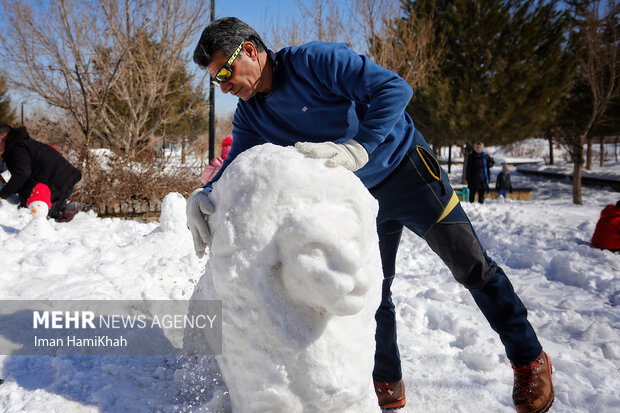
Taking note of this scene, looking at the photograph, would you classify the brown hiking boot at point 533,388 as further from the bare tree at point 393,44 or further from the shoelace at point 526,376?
the bare tree at point 393,44

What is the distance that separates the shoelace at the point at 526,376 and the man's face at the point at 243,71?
181 cm

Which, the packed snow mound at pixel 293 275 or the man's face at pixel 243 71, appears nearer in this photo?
the packed snow mound at pixel 293 275

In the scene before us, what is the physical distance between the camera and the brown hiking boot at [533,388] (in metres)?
1.86

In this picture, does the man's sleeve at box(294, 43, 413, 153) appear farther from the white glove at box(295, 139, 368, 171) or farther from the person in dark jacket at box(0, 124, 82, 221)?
the person in dark jacket at box(0, 124, 82, 221)

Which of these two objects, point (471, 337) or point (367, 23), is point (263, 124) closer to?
point (471, 337)

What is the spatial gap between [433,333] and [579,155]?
10656mm

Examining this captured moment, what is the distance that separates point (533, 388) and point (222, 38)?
2.08 m

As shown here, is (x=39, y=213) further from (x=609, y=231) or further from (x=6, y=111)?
(x=6, y=111)

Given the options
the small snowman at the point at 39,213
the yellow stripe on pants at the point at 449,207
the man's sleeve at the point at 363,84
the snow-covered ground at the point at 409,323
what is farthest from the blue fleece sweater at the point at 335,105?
the small snowman at the point at 39,213

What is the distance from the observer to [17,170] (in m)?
5.22

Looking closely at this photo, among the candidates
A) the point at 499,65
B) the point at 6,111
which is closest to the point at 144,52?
the point at 499,65

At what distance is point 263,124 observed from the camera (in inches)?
81.5

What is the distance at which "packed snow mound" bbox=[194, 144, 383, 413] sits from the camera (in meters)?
1.25

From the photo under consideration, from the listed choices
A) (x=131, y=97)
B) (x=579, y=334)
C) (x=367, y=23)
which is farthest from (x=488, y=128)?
(x=579, y=334)
